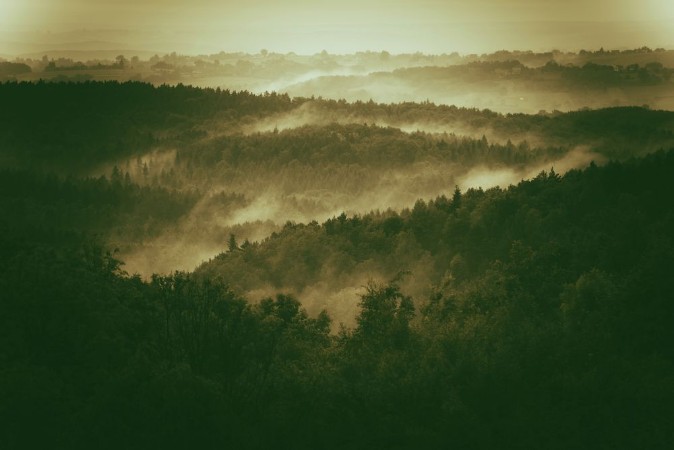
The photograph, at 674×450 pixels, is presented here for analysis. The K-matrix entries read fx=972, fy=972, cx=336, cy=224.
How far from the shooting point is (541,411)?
171ft

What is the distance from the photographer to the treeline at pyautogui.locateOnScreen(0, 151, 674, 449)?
45094 mm

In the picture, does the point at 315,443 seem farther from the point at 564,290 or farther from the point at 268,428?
the point at 564,290

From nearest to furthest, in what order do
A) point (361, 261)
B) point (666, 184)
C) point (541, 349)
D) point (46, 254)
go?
point (541, 349) → point (46, 254) → point (666, 184) → point (361, 261)

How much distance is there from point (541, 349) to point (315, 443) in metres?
19.3

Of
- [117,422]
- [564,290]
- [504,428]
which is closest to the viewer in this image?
[117,422]

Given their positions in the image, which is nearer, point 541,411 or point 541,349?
point 541,411

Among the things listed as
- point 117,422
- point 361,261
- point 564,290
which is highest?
point 117,422

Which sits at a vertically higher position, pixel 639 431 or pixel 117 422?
pixel 117 422

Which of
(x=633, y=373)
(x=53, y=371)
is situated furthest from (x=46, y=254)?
(x=633, y=373)

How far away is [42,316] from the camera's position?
175ft

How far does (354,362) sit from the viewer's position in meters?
64.8

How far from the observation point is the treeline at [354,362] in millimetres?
45094

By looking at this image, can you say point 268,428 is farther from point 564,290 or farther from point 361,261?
point 361,261

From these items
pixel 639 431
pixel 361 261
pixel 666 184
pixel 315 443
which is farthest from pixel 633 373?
pixel 361 261
